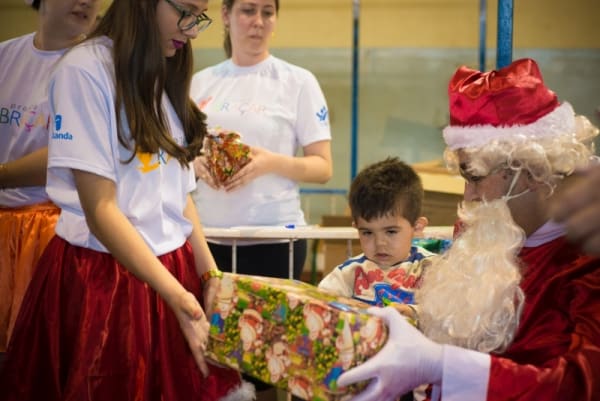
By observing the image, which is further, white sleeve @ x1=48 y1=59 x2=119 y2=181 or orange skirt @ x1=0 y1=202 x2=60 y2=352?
orange skirt @ x1=0 y1=202 x2=60 y2=352

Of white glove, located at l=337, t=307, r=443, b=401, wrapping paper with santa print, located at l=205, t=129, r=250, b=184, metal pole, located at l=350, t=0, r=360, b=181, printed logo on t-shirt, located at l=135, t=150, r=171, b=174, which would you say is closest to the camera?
white glove, located at l=337, t=307, r=443, b=401

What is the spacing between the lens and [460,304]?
69.1 inches

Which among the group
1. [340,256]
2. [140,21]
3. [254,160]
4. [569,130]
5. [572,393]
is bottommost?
[340,256]

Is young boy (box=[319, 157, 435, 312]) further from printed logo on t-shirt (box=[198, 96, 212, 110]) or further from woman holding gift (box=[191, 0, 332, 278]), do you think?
printed logo on t-shirt (box=[198, 96, 212, 110])

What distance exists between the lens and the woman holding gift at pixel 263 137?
290cm

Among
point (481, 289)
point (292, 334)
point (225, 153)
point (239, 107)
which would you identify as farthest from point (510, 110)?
point (239, 107)

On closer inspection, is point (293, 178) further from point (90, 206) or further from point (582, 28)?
point (582, 28)

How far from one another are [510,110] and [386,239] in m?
0.75

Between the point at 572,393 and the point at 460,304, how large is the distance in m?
0.29

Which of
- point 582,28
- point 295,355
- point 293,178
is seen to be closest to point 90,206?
point 295,355

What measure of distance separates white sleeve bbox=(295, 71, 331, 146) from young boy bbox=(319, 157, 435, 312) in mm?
543

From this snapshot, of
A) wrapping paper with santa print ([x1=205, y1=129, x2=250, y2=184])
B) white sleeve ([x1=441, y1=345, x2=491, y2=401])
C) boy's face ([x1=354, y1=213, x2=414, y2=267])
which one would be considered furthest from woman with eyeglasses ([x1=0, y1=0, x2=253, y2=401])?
wrapping paper with santa print ([x1=205, y1=129, x2=250, y2=184])

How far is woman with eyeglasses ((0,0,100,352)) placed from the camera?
2.31 meters

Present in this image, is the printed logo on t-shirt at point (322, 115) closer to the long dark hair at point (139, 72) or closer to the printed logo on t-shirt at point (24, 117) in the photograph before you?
the printed logo on t-shirt at point (24, 117)
